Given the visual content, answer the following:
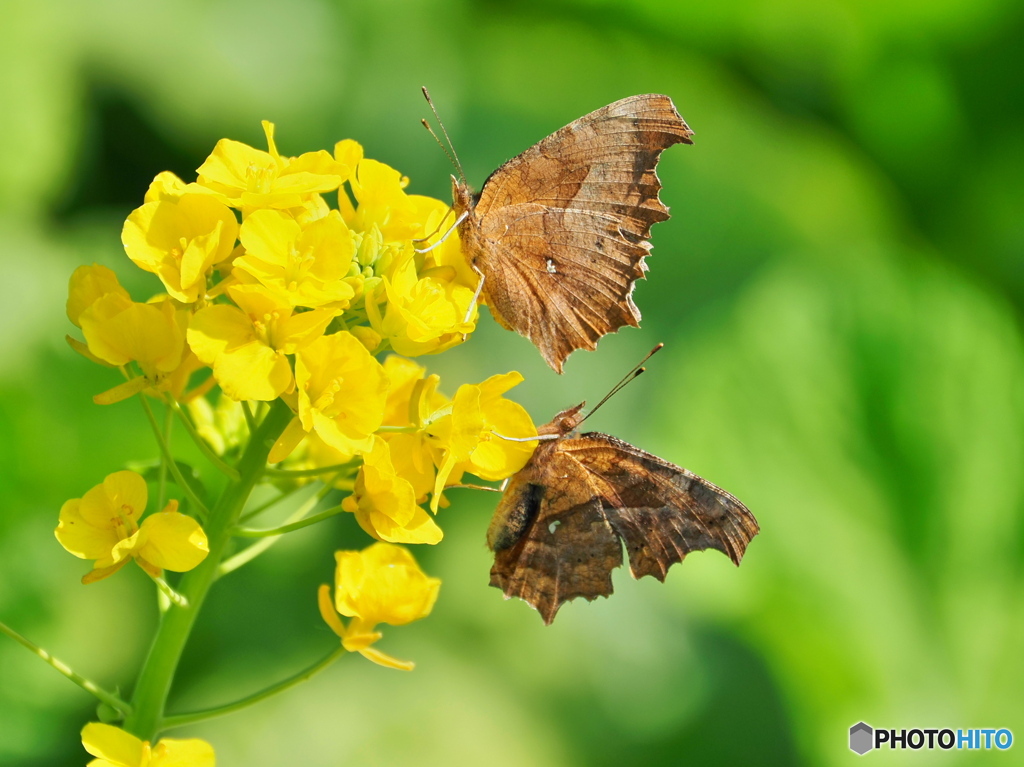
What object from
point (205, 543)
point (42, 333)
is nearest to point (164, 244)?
point (205, 543)

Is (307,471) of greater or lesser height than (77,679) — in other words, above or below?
above

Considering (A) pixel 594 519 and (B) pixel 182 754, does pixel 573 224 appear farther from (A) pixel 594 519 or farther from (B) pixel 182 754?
(B) pixel 182 754

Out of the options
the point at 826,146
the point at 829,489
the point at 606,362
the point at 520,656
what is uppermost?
the point at 826,146

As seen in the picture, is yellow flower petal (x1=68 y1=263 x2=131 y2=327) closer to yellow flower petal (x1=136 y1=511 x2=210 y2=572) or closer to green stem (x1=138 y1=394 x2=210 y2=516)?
green stem (x1=138 y1=394 x2=210 y2=516)

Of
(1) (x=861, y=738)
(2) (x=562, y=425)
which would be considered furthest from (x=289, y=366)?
(1) (x=861, y=738)

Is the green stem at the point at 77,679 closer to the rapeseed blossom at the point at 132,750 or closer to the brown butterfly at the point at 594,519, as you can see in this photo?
the rapeseed blossom at the point at 132,750

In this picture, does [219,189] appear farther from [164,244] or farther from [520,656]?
[520,656]
